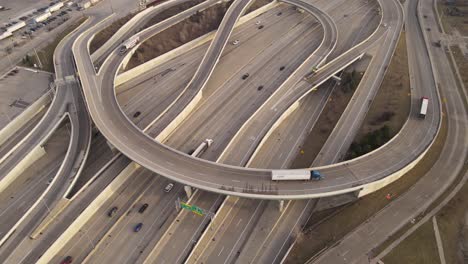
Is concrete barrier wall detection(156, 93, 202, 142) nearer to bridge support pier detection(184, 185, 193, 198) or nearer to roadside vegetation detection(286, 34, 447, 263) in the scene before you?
bridge support pier detection(184, 185, 193, 198)

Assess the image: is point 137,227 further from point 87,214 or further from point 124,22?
point 124,22

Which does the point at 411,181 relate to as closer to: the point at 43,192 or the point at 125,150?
the point at 125,150

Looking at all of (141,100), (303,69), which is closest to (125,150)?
(141,100)

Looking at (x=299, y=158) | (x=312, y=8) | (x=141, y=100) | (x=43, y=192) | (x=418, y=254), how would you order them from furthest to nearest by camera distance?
(x=312, y=8) → (x=141, y=100) → (x=299, y=158) → (x=43, y=192) → (x=418, y=254)

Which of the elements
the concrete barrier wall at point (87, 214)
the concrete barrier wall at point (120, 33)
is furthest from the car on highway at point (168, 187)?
the concrete barrier wall at point (120, 33)

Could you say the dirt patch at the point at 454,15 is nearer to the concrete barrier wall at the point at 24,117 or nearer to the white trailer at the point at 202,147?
the white trailer at the point at 202,147

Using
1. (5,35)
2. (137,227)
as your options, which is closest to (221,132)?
(137,227)
